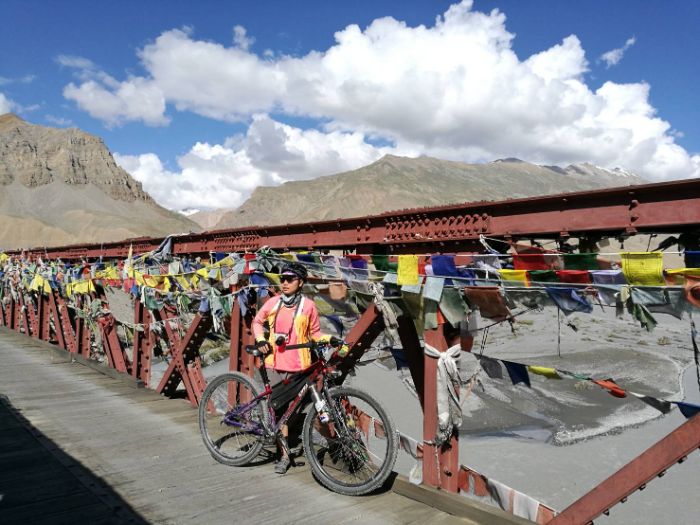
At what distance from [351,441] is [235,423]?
4.60 ft

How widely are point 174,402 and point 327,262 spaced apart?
3.96 metres

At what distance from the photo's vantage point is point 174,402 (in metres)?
8.30

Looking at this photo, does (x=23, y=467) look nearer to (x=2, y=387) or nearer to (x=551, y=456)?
(x=2, y=387)

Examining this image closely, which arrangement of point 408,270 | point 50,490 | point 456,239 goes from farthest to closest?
point 456,239, point 408,270, point 50,490

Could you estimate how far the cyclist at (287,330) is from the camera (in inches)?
199

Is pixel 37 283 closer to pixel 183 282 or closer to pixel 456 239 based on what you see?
pixel 183 282

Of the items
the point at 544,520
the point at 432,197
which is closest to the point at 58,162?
the point at 432,197

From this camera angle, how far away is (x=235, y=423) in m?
5.47

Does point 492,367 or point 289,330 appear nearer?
point 492,367

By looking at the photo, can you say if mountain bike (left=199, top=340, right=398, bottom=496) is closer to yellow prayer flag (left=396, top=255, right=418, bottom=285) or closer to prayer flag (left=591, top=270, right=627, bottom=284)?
yellow prayer flag (left=396, top=255, right=418, bottom=285)

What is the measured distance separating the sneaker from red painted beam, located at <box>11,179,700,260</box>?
264 centimetres

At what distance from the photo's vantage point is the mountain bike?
15.0 feet

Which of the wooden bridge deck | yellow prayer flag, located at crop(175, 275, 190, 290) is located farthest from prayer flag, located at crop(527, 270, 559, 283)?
yellow prayer flag, located at crop(175, 275, 190, 290)

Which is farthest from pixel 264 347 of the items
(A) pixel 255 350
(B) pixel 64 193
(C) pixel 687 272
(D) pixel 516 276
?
(B) pixel 64 193
